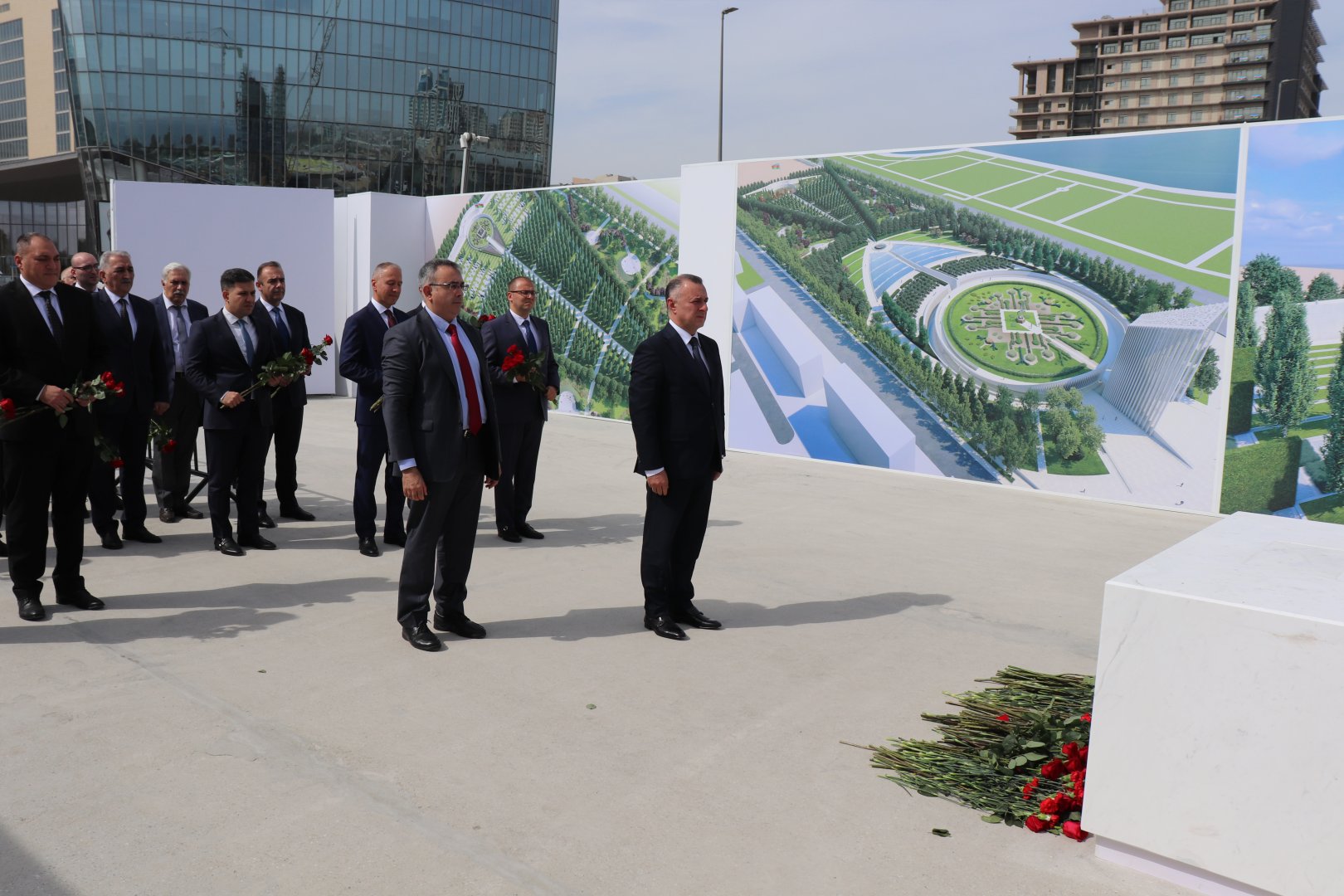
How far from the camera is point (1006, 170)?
31.5 feet

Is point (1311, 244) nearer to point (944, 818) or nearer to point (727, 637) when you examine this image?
point (727, 637)

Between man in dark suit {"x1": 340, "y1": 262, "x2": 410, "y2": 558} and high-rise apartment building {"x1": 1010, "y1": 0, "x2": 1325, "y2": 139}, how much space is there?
402 ft

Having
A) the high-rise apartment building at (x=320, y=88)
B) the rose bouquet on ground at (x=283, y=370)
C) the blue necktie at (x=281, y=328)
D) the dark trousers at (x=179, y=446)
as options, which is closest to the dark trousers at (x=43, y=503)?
the rose bouquet on ground at (x=283, y=370)

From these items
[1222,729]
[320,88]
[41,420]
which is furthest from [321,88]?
[1222,729]

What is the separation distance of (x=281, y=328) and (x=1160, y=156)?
23.1 feet

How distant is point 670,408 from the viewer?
4875 mm

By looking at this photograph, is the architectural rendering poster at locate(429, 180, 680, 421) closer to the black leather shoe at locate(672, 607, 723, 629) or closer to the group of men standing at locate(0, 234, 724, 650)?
the group of men standing at locate(0, 234, 724, 650)

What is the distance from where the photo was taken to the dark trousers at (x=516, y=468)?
694 cm

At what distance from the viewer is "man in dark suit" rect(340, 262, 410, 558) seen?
6.56 meters

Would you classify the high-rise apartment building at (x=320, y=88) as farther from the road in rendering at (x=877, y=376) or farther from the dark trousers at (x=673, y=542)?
the dark trousers at (x=673, y=542)

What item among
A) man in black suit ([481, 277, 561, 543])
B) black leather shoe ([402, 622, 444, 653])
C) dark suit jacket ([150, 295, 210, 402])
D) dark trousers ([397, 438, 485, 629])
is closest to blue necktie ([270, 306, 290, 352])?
dark suit jacket ([150, 295, 210, 402])

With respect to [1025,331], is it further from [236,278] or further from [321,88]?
[321,88]

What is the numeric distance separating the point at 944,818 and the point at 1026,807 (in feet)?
0.84

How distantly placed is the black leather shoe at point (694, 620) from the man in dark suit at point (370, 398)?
2.21 meters
